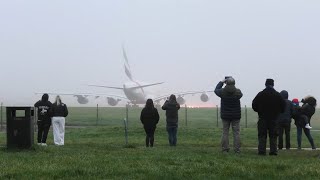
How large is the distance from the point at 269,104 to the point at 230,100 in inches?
36.6

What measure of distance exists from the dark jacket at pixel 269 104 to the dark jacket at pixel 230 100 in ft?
1.68

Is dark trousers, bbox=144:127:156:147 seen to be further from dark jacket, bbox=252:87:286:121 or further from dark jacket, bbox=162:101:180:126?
dark jacket, bbox=252:87:286:121

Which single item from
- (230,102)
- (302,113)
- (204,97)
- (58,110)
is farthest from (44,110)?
(204,97)

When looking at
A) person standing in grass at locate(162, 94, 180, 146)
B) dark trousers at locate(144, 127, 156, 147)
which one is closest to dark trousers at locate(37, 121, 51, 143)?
dark trousers at locate(144, 127, 156, 147)

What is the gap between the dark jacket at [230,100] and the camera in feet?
38.6

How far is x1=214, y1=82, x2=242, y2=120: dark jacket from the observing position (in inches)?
463

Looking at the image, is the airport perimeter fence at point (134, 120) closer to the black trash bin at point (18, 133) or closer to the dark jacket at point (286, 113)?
the dark jacket at point (286, 113)

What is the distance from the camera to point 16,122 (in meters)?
11.4

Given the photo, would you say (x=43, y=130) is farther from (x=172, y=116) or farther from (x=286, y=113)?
(x=286, y=113)

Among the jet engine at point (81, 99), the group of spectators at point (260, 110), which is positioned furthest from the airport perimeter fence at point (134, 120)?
the jet engine at point (81, 99)

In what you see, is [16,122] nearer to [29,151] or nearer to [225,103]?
[29,151]

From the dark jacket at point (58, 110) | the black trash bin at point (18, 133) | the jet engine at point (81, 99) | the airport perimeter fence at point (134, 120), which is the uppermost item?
the jet engine at point (81, 99)

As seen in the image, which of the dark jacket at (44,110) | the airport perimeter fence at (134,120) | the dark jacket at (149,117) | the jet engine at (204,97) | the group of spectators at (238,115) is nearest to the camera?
the group of spectators at (238,115)

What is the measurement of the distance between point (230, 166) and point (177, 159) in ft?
4.16
